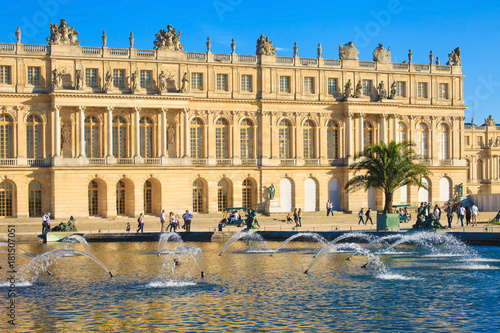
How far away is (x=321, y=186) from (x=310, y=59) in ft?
42.1

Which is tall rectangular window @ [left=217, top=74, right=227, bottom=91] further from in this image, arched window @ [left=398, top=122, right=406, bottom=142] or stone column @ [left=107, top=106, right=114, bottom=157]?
arched window @ [left=398, top=122, right=406, bottom=142]

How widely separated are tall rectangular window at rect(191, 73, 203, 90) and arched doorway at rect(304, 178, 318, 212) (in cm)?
1423

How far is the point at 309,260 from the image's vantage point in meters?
29.2

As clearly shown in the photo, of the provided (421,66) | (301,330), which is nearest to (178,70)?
(421,66)

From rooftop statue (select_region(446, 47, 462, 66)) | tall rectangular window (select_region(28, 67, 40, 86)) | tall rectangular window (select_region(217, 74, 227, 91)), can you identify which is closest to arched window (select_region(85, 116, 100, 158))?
tall rectangular window (select_region(28, 67, 40, 86))

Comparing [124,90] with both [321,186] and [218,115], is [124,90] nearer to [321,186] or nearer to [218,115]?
[218,115]

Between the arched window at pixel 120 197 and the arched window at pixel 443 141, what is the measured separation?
34110 millimetres

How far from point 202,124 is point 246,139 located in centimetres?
466

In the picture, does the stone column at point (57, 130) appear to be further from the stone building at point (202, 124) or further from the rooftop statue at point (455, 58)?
the rooftop statue at point (455, 58)

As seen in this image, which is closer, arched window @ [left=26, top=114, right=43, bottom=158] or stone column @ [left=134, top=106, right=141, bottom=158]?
arched window @ [left=26, top=114, right=43, bottom=158]

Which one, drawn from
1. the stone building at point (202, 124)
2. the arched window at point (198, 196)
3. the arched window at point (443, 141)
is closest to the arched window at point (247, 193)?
the stone building at point (202, 124)

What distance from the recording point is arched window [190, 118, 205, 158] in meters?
61.0

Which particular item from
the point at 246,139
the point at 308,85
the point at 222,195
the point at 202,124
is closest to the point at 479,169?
the point at 308,85

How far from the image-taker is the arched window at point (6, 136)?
2195 inches
